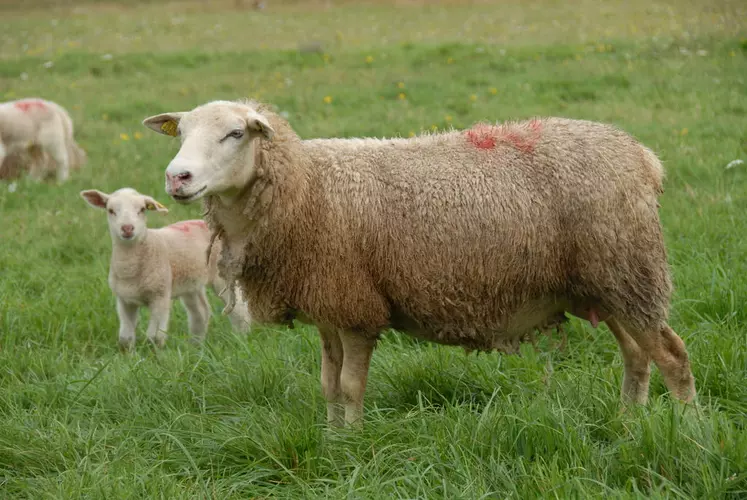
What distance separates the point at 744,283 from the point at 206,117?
10.1 feet

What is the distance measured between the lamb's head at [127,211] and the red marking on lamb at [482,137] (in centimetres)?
247

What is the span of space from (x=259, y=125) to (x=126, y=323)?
2.55 m

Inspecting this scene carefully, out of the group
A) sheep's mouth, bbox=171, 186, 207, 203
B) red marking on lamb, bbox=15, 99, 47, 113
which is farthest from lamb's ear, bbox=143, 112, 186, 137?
red marking on lamb, bbox=15, 99, 47, 113

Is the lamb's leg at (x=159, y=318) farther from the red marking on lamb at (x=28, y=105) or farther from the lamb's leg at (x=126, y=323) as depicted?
the red marking on lamb at (x=28, y=105)

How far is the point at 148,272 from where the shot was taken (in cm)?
570

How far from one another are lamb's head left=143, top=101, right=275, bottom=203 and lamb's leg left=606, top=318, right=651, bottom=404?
1.79 meters

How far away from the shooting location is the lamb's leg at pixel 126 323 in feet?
17.7

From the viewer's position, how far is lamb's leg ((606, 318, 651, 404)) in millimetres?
3861

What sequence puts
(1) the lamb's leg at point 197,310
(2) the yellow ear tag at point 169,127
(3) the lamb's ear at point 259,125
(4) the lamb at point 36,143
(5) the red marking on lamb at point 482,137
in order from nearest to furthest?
1. (3) the lamb's ear at point 259,125
2. (5) the red marking on lamb at point 482,137
3. (2) the yellow ear tag at point 169,127
4. (1) the lamb's leg at point 197,310
5. (4) the lamb at point 36,143

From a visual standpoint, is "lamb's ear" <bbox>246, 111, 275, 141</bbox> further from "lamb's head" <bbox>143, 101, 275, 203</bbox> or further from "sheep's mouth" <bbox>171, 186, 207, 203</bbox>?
"sheep's mouth" <bbox>171, 186, 207, 203</bbox>

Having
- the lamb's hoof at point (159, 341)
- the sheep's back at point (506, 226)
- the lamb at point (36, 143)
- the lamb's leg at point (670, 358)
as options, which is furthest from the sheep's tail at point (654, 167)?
the lamb at point (36, 143)

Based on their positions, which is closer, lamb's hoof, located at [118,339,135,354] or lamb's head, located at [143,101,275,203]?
lamb's head, located at [143,101,275,203]

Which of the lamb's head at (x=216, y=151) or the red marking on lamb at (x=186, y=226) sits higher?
the lamb's head at (x=216, y=151)

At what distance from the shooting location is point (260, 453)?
344 cm
